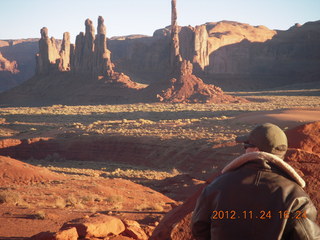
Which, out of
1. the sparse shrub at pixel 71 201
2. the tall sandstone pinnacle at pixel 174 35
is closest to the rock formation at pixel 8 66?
the tall sandstone pinnacle at pixel 174 35

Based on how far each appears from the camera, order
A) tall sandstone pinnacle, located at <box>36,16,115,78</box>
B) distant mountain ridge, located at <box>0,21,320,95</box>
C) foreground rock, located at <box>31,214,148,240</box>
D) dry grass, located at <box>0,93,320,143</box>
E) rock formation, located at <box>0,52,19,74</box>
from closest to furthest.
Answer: foreground rock, located at <box>31,214,148,240</box> → dry grass, located at <box>0,93,320,143</box> → tall sandstone pinnacle, located at <box>36,16,115,78</box> → distant mountain ridge, located at <box>0,21,320,95</box> → rock formation, located at <box>0,52,19,74</box>

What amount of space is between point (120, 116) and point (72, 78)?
139 ft

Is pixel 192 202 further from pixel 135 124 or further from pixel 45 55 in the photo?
pixel 45 55

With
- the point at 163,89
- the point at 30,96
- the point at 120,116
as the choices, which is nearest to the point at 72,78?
the point at 30,96

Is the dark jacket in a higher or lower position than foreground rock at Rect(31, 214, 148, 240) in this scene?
higher

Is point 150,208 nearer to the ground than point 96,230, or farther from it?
nearer to the ground

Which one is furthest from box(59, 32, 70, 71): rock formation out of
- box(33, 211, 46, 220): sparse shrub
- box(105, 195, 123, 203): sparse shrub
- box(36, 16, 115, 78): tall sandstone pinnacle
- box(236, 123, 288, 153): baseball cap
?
box(236, 123, 288, 153): baseball cap

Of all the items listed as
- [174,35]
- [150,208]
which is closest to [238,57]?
[174,35]

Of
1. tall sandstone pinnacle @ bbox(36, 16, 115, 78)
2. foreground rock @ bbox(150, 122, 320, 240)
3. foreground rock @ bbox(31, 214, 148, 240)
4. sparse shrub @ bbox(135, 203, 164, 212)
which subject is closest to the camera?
foreground rock @ bbox(150, 122, 320, 240)

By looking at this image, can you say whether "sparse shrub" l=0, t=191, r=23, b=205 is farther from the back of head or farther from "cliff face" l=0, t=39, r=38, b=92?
"cliff face" l=0, t=39, r=38, b=92

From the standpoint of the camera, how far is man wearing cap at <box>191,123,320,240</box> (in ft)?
9.16

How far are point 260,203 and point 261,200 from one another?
20mm

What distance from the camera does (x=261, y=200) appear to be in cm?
283

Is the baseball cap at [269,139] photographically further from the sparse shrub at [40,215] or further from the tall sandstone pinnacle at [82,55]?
the tall sandstone pinnacle at [82,55]
